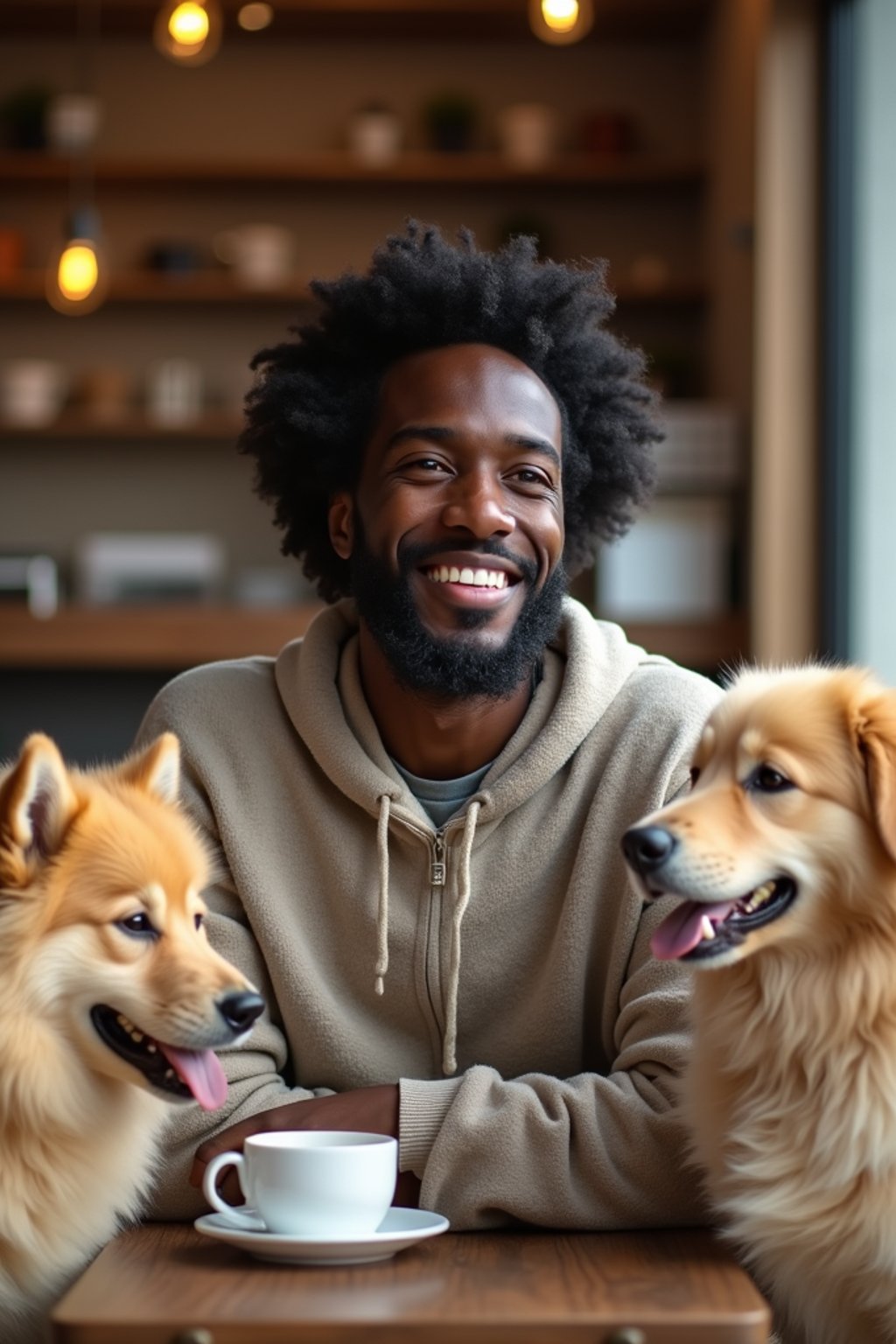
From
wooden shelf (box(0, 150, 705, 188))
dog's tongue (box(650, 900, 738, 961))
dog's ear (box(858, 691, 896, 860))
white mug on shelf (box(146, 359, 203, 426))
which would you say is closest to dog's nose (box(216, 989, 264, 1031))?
dog's tongue (box(650, 900, 738, 961))

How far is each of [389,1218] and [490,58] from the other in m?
5.19

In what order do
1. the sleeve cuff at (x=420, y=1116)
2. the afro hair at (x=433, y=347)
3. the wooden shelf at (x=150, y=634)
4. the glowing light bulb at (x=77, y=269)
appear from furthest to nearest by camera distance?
the wooden shelf at (x=150, y=634), the glowing light bulb at (x=77, y=269), the afro hair at (x=433, y=347), the sleeve cuff at (x=420, y=1116)

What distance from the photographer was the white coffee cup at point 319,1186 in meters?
1.33

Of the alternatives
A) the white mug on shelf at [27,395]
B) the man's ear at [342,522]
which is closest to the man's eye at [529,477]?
the man's ear at [342,522]

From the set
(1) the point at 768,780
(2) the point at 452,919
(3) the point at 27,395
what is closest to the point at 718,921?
(1) the point at 768,780

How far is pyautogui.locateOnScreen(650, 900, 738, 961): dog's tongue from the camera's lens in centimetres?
143

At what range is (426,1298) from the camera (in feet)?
4.18

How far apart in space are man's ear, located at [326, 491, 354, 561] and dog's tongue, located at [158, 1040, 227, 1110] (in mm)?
878

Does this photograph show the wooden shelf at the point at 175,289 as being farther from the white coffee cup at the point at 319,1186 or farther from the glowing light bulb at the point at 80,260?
the white coffee cup at the point at 319,1186

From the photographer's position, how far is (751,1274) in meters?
1.49

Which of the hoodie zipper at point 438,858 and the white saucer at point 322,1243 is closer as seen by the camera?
the white saucer at point 322,1243

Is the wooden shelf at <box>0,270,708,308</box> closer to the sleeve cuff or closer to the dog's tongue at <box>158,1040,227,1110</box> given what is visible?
the sleeve cuff

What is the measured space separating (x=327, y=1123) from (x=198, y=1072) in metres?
0.22

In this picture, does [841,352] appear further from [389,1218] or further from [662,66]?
[389,1218]
